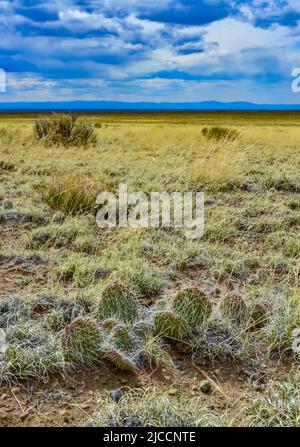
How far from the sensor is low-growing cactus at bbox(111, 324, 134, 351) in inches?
135

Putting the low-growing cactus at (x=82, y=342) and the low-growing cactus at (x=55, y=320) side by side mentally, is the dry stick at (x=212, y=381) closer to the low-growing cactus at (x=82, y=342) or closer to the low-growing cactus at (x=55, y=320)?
the low-growing cactus at (x=82, y=342)

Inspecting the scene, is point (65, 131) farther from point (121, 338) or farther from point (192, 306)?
point (121, 338)

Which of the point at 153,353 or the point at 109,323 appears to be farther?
the point at 109,323

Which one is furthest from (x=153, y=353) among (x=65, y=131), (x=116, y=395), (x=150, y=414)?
(x=65, y=131)


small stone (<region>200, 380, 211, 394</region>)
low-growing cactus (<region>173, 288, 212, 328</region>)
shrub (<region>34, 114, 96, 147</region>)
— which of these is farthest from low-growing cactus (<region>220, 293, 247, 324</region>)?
shrub (<region>34, 114, 96, 147</region>)

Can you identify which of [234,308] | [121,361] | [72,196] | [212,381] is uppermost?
[72,196]

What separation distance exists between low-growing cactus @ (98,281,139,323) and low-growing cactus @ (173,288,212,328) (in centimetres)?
33

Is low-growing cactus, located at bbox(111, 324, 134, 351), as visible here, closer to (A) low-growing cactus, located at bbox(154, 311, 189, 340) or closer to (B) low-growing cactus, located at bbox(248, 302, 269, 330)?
(A) low-growing cactus, located at bbox(154, 311, 189, 340)

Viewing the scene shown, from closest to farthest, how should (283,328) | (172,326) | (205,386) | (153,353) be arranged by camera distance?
(205,386)
(153,353)
(172,326)
(283,328)

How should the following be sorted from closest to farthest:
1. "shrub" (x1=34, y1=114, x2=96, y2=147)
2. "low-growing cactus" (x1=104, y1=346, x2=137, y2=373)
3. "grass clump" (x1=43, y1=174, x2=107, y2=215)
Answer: "low-growing cactus" (x1=104, y1=346, x2=137, y2=373), "grass clump" (x1=43, y1=174, x2=107, y2=215), "shrub" (x1=34, y1=114, x2=96, y2=147)

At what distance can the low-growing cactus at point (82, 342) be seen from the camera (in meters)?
3.28

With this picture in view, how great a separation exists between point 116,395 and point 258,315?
1.42m

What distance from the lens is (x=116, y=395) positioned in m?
2.94
